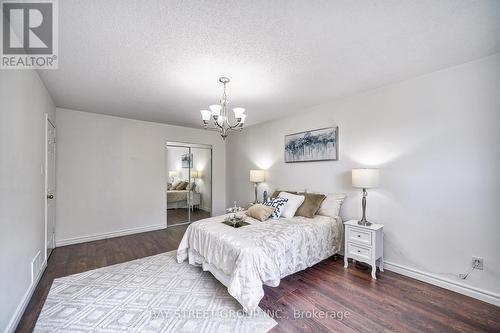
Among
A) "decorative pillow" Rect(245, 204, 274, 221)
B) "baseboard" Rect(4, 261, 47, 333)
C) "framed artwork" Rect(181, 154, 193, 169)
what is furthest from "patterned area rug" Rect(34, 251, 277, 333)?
"framed artwork" Rect(181, 154, 193, 169)

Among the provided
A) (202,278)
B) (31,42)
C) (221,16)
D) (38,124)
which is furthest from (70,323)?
(221,16)

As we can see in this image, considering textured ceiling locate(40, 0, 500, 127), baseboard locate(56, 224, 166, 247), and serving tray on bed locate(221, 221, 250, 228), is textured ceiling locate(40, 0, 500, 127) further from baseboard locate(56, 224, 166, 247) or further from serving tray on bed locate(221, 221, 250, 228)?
baseboard locate(56, 224, 166, 247)

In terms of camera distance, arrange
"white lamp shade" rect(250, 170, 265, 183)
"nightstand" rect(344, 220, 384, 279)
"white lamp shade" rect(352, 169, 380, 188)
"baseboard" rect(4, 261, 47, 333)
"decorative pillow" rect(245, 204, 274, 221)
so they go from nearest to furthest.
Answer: "baseboard" rect(4, 261, 47, 333)
"nightstand" rect(344, 220, 384, 279)
"white lamp shade" rect(352, 169, 380, 188)
"decorative pillow" rect(245, 204, 274, 221)
"white lamp shade" rect(250, 170, 265, 183)

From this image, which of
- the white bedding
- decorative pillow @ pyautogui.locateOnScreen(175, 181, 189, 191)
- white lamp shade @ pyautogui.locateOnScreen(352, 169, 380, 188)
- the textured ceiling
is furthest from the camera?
decorative pillow @ pyautogui.locateOnScreen(175, 181, 189, 191)

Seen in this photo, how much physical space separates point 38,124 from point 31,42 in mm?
1016

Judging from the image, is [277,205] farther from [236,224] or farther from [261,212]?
[236,224]

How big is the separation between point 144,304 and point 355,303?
2105 mm

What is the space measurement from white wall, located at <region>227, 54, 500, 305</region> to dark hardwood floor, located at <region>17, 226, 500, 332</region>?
31cm

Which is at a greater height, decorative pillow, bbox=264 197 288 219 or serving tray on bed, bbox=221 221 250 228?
decorative pillow, bbox=264 197 288 219

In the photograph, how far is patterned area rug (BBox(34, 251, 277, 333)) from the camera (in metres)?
1.72

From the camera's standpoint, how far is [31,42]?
5.98 feet

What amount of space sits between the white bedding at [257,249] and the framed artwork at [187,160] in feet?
8.38

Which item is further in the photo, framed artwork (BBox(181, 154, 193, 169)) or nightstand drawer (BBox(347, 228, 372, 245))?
framed artwork (BBox(181, 154, 193, 169))

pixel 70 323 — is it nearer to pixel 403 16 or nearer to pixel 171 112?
pixel 171 112
